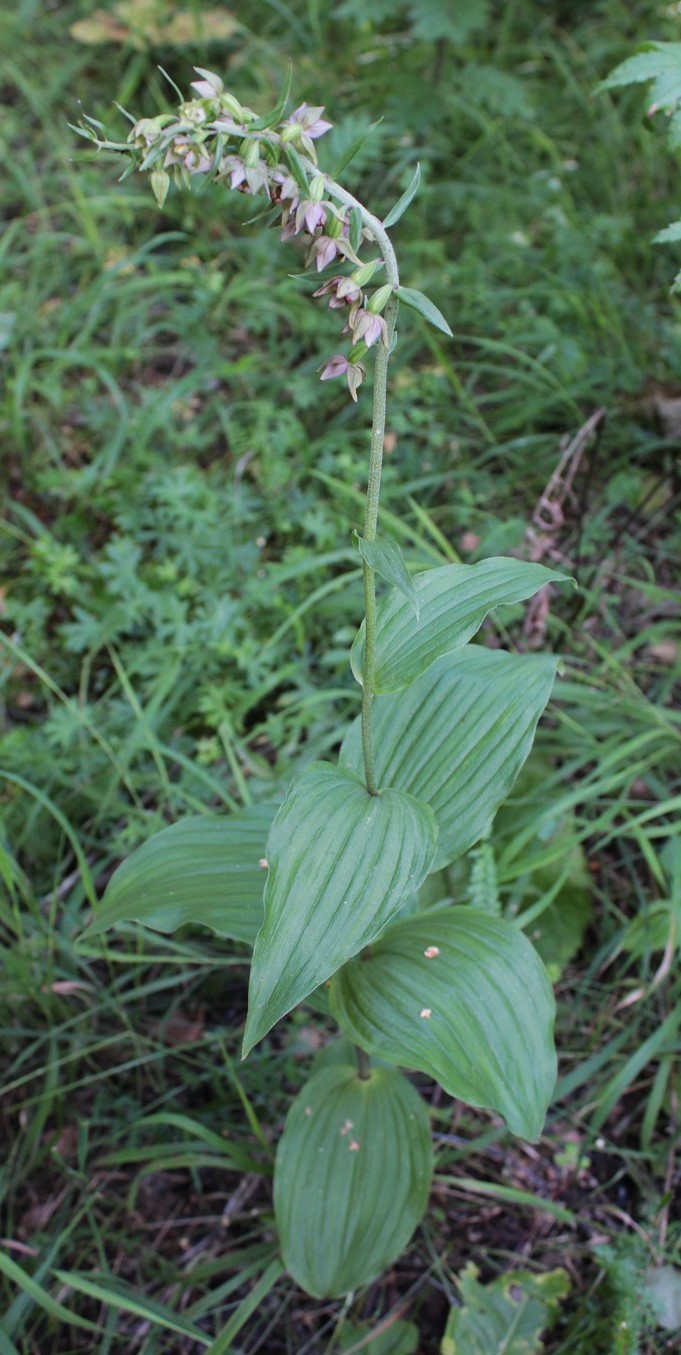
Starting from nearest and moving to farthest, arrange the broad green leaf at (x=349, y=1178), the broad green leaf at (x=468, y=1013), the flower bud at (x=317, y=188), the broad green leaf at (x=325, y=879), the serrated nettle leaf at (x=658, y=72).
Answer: the flower bud at (x=317, y=188) < the broad green leaf at (x=325, y=879) < the broad green leaf at (x=468, y=1013) < the broad green leaf at (x=349, y=1178) < the serrated nettle leaf at (x=658, y=72)

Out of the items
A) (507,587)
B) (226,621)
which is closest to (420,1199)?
(507,587)

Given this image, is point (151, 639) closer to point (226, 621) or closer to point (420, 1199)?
point (226, 621)

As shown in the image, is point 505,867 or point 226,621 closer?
point 505,867

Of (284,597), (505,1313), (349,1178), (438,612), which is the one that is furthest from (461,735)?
(284,597)

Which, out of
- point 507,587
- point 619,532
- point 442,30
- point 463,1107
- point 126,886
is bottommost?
point 463,1107

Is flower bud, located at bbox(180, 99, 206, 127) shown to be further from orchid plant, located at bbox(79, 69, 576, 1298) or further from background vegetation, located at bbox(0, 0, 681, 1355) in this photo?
background vegetation, located at bbox(0, 0, 681, 1355)

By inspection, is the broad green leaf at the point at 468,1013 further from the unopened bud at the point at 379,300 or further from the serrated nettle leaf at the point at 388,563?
the unopened bud at the point at 379,300

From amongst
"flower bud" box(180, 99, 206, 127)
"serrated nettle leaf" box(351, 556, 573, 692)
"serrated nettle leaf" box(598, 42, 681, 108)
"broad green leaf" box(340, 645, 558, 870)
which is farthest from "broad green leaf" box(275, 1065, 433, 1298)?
"serrated nettle leaf" box(598, 42, 681, 108)

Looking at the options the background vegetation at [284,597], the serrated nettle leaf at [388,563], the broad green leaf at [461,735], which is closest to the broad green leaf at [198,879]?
the background vegetation at [284,597]
